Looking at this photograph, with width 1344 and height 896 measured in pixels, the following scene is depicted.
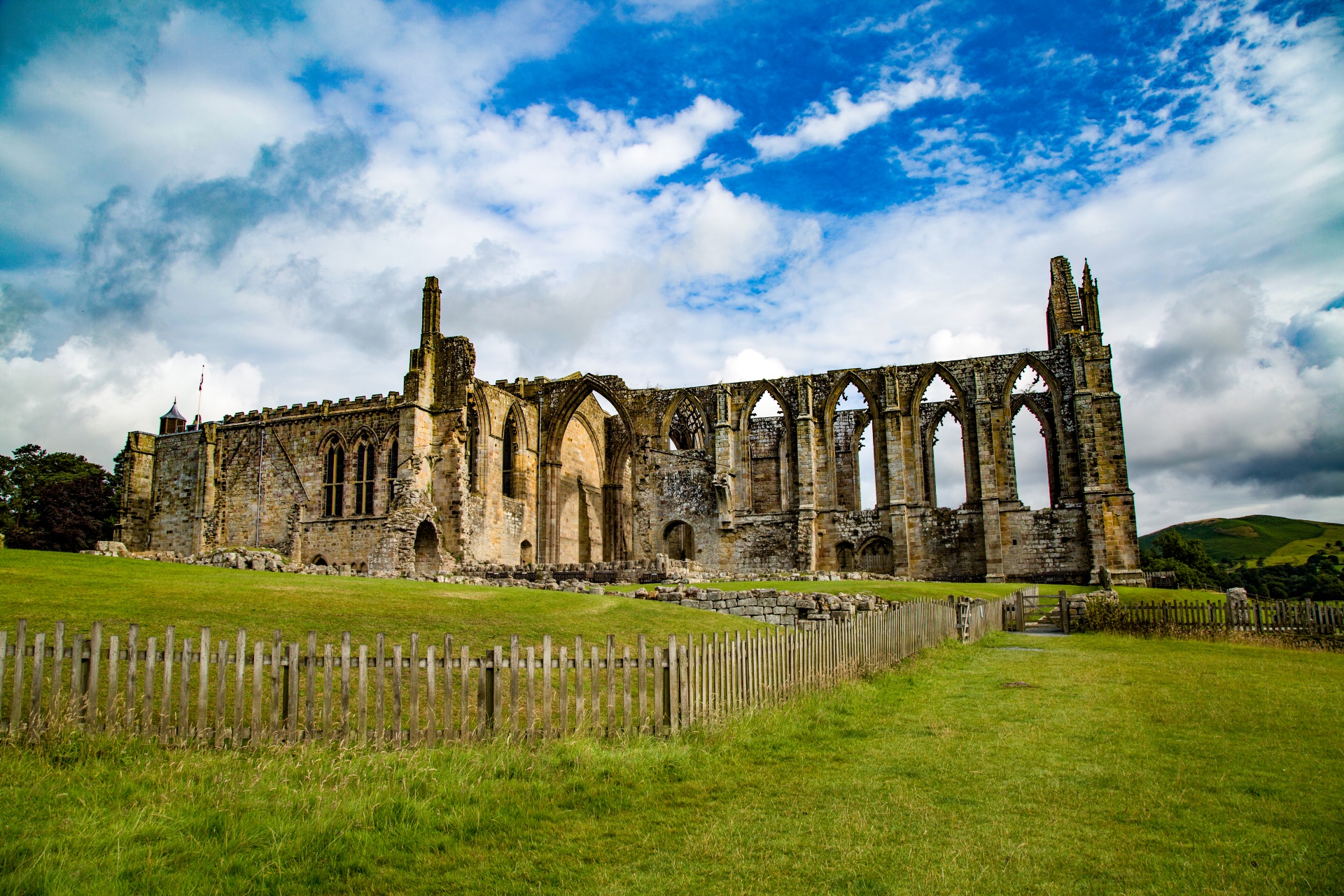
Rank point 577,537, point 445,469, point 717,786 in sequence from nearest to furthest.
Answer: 1. point 717,786
2. point 445,469
3. point 577,537

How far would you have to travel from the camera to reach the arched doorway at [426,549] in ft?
95.6

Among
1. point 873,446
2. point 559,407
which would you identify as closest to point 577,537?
point 559,407

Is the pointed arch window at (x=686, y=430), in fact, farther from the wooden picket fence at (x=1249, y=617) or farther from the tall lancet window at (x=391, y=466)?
the wooden picket fence at (x=1249, y=617)

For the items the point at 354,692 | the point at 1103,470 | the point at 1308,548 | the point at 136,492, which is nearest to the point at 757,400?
the point at 1103,470

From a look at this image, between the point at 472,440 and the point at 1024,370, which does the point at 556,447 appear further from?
the point at 1024,370

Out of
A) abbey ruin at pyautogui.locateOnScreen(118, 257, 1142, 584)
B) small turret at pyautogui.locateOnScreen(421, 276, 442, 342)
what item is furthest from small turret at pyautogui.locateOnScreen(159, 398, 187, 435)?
small turret at pyautogui.locateOnScreen(421, 276, 442, 342)

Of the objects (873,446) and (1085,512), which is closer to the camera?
(1085,512)

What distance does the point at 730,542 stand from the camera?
34.3 metres

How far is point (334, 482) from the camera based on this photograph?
1258 inches

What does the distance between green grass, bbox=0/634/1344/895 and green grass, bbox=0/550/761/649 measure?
283 centimetres

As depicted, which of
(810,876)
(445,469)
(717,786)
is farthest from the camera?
(445,469)

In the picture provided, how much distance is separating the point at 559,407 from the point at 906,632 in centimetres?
2413

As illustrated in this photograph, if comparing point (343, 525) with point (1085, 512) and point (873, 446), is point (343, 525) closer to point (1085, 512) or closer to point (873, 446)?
point (873, 446)

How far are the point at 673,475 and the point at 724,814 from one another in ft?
98.5
